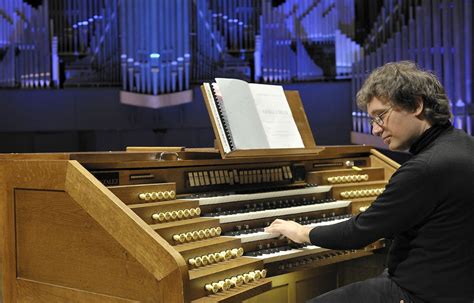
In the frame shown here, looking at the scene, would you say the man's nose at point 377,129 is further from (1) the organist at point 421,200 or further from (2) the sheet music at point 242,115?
(2) the sheet music at point 242,115

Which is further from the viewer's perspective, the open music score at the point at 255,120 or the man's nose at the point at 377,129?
the open music score at the point at 255,120

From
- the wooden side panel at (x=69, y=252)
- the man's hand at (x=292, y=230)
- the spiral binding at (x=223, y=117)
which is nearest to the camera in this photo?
the wooden side panel at (x=69, y=252)

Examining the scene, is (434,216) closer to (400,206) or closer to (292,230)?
(400,206)

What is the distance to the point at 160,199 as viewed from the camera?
2.57 meters

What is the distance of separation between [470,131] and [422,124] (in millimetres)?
3723

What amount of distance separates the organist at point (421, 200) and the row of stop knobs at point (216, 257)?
0.48m

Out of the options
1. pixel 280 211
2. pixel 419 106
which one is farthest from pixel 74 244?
pixel 419 106

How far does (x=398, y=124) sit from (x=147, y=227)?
0.89 m

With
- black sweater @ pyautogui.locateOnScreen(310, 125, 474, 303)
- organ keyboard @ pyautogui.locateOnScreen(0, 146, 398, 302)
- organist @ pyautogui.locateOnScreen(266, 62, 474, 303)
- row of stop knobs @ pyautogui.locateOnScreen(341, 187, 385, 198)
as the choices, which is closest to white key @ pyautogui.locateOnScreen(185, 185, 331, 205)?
organ keyboard @ pyautogui.locateOnScreen(0, 146, 398, 302)

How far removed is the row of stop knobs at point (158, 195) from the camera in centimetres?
250

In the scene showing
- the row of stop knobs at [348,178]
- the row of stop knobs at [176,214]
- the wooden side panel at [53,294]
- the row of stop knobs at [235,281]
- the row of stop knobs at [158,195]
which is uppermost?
the row of stop knobs at [158,195]

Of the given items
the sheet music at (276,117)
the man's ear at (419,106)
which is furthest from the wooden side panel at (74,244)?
the sheet music at (276,117)

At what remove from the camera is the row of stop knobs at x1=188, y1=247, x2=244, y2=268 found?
2.31 meters

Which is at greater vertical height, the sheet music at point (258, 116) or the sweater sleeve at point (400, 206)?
the sheet music at point (258, 116)
